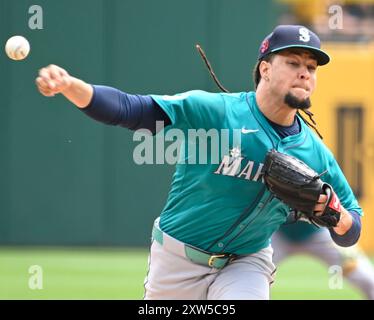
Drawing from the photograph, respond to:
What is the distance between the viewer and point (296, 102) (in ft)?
15.8

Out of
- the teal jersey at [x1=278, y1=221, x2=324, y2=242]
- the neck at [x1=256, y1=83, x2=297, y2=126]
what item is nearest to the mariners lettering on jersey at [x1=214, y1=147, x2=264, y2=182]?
the neck at [x1=256, y1=83, x2=297, y2=126]

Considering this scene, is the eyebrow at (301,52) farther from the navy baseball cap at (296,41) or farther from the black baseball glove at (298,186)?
the black baseball glove at (298,186)

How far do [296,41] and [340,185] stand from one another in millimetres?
853

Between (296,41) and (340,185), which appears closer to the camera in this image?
(296,41)

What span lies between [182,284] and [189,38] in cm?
804

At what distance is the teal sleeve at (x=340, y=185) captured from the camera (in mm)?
5074

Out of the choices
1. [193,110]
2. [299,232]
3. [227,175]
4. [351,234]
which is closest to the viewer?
[193,110]

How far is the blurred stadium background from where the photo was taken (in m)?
12.4

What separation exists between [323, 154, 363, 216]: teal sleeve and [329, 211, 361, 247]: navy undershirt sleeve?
0.05m

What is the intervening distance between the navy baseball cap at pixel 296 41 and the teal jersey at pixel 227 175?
325mm

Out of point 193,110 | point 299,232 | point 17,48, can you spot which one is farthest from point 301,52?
point 299,232

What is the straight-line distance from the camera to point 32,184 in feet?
40.7

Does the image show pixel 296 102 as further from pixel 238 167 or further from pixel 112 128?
pixel 112 128
